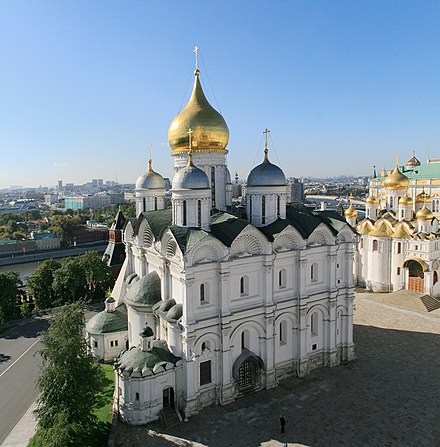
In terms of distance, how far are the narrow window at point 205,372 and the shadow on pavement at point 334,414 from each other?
1.08m

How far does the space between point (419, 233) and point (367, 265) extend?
16.2 feet

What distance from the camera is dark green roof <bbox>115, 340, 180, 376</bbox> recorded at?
14.2m

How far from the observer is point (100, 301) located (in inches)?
1156

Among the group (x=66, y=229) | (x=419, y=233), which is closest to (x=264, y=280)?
(x=419, y=233)

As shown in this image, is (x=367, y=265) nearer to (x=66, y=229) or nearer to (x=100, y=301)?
(x=100, y=301)

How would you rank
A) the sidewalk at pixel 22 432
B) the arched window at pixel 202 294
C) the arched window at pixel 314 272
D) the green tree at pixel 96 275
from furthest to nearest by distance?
the green tree at pixel 96 275 → the arched window at pixel 314 272 → the arched window at pixel 202 294 → the sidewalk at pixel 22 432

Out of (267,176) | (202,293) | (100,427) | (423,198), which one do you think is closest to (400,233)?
(423,198)

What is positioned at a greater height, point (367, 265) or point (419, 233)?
point (419, 233)

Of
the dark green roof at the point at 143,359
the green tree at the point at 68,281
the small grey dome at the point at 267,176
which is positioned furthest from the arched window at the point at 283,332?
the green tree at the point at 68,281

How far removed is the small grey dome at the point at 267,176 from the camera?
1772 cm

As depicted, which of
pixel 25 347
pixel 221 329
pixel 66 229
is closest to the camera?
pixel 221 329

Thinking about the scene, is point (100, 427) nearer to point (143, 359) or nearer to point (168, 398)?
point (168, 398)

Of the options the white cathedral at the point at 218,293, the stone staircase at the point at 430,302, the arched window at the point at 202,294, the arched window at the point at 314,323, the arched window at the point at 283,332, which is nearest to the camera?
the white cathedral at the point at 218,293

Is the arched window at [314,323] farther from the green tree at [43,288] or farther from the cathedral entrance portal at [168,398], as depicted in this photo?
the green tree at [43,288]
